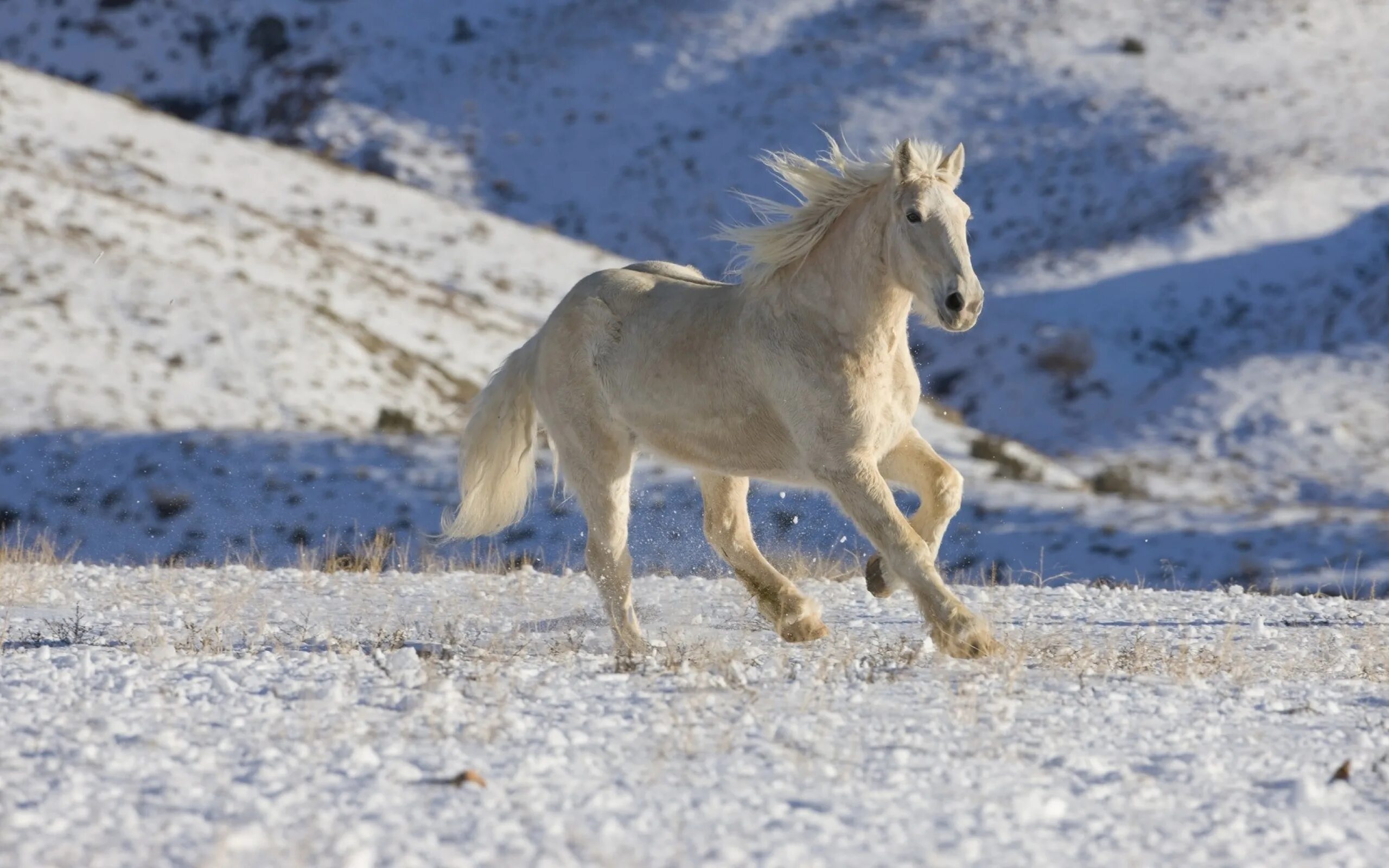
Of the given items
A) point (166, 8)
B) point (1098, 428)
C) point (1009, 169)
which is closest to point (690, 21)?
point (1009, 169)

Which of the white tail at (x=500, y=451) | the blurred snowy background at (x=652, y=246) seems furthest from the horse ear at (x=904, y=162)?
the blurred snowy background at (x=652, y=246)

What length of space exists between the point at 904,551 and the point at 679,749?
200 cm

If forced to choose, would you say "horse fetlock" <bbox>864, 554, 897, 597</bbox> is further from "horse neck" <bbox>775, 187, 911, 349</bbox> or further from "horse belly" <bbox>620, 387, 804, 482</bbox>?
"horse neck" <bbox>775, 187, 911, 349</bbox>

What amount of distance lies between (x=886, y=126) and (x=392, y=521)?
27.5 m

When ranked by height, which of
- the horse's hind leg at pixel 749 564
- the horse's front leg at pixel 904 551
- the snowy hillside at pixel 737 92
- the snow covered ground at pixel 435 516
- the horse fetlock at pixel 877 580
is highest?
the snowy hillside at pixel 737 92

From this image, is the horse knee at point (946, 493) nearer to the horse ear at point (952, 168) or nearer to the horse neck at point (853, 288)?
the horse neck at point (853, 288)

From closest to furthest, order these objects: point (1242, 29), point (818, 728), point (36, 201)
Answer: point (818, 728) → point (36, 201) → point (1242, 29)

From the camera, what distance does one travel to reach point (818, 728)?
462 centimetres

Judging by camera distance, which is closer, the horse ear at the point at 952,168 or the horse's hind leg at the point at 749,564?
the horse ear at the point at 952,168

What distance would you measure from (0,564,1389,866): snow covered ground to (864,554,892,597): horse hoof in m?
0.23

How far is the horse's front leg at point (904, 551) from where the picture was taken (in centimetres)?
592

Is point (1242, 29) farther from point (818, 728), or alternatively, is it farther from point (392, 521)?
point (818, 728)

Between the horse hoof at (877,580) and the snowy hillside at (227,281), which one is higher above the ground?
the horse hoof at (877,580)

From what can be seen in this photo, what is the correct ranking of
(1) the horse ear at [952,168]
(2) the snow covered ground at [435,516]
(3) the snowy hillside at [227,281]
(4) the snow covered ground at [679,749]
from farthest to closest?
(3) the snowy hillside at [227,281]
(2) the snow covered ground at [435,516]
(1) the horse ear at [952,168]
(4) the snow covered ground at [679,749]
